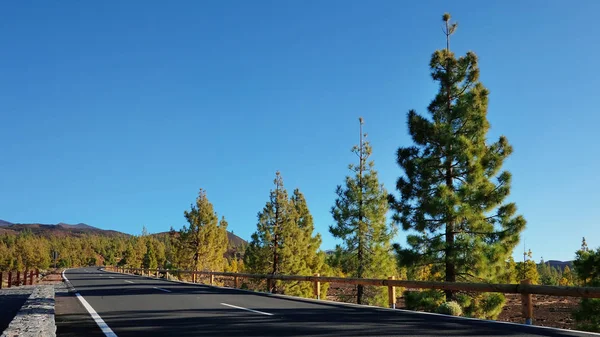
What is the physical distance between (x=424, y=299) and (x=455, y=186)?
493cm

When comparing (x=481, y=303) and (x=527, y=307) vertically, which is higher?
(x=527, y=307)

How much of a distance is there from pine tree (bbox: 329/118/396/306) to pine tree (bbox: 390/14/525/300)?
37.0ft

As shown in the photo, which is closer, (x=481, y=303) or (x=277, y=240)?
(x=481, y=303)

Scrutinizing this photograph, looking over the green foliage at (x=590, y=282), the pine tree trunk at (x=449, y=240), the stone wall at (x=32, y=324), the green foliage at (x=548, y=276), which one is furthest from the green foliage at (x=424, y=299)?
the green foliage at (x=548, y=276)

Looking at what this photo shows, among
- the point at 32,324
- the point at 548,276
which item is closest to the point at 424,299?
the point at 32,324

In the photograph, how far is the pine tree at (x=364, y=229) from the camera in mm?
30938

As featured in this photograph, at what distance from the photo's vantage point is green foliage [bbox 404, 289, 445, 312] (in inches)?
725

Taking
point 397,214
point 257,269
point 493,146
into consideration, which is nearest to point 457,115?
point 493,146

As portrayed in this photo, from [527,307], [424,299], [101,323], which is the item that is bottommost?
[424,299]

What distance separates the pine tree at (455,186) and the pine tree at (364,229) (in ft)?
37.0

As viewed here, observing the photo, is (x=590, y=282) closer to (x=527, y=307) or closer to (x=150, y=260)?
(x=527, y=307)

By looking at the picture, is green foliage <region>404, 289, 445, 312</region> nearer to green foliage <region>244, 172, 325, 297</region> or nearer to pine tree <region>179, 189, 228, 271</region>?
green foliage <region>244, 172, 325, 297</region>

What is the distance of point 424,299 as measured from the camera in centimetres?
1853

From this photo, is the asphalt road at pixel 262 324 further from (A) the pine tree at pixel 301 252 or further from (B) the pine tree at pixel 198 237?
(B) the pine tree at pixel 198 237
